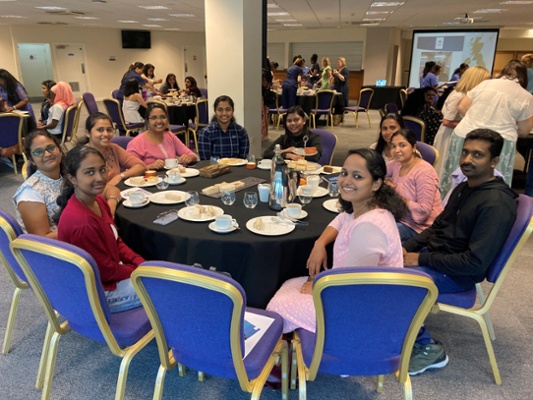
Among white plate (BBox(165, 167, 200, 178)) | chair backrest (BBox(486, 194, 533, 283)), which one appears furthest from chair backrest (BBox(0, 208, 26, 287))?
chair backrest (BBox(486, 194, 533, 283))

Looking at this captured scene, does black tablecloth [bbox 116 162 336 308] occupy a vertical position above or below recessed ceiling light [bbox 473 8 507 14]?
below

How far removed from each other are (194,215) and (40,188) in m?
0.87

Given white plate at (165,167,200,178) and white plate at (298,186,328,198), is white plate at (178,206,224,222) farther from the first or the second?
white plate at (165,167,200,178)

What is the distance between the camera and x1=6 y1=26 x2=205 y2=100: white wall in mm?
13914

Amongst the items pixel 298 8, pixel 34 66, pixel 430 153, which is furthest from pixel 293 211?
pixel 34 66

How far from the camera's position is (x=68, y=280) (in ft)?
4.89

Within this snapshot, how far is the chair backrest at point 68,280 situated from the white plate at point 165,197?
830 millimetres

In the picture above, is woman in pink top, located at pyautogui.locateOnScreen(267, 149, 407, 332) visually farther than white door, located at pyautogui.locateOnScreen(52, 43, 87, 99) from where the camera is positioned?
No

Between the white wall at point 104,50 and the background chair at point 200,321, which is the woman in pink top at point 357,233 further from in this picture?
the white wall at point 104,50

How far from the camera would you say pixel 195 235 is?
1.94 m

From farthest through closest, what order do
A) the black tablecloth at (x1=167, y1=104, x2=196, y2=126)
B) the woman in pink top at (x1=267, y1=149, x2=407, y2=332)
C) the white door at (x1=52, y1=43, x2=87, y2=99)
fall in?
the white door at (x1=52, y1=43, x2=87, y2=99) < the black tablecloth at (x1=167, y1=104, x2=196, y2=126) < the woman in pink top at (x1=267, y1=149, x2=407, y2=332)

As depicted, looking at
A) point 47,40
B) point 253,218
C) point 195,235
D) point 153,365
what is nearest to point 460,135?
point 253,218

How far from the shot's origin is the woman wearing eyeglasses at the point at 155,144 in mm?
3252

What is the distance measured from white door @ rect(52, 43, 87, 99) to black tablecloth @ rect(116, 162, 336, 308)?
1512 cm
